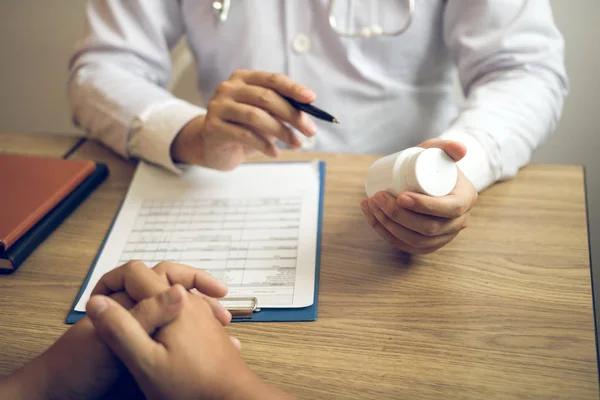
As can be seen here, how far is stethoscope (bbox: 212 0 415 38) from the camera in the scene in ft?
2.68

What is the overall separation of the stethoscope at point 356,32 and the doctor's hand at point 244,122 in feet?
0.76

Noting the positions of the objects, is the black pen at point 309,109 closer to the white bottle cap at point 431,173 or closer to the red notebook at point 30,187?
the white bottle cap at point 431,173

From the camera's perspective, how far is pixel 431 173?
488 mm

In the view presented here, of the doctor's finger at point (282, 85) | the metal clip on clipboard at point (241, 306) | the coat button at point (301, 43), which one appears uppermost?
the doctor's finger at point (282, 85)

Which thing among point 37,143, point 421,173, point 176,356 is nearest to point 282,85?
point 421,173

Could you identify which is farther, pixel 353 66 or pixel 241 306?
pixel 353 66

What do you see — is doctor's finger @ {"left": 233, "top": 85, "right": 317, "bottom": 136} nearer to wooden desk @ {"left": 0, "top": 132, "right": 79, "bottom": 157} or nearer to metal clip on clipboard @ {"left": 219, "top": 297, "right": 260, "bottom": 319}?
metal clip on clipboard @ {"left": 219, "top": 297, "right": 260, "bottom": 319}

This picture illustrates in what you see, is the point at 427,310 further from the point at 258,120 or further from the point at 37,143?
the point at 37,143

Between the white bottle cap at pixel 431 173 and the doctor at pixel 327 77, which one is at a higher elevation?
the white bottle cap at pixel 431 173

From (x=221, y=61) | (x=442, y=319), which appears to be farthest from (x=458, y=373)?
(x=221, y=61)

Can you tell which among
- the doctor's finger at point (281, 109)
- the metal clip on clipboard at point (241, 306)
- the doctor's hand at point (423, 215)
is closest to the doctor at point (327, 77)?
the doctor's finger at point (281, 109)

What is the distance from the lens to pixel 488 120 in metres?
0.69

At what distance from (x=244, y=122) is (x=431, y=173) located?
0.84 feet

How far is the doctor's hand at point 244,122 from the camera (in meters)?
0.62
